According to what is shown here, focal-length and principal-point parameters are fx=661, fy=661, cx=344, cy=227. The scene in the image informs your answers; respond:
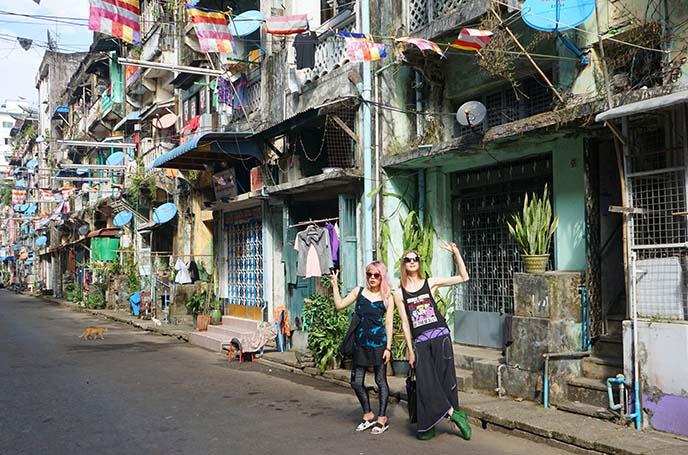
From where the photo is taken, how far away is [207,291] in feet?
63.8

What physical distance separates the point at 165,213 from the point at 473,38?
15.0 meters

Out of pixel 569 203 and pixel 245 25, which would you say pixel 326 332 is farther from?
pixel 245 25

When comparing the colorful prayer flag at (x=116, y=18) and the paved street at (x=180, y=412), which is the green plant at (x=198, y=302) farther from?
the colorful prayer flag at (x=116, y=18)

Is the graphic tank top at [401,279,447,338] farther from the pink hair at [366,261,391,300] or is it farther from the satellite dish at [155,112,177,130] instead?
the satellite dish at [155,112,177,130]

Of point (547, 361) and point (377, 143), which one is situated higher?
point (377, 143)

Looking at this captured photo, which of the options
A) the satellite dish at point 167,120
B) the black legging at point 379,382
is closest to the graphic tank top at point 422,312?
the black legging at point 379,382

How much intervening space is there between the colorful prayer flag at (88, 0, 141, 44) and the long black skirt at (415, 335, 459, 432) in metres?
9.38

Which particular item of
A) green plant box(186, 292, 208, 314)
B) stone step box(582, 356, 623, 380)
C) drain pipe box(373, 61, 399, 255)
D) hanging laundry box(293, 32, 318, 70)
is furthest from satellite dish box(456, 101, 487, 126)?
green plant box(186, 292, 208, 314)

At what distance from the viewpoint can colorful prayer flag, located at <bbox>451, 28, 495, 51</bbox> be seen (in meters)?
8.55

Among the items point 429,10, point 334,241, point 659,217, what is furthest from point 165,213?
point 659,217

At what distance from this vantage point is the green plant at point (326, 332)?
37.0ft

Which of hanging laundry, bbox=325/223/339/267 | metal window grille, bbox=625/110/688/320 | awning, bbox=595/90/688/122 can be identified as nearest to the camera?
awning, bbox=595/90/688/122

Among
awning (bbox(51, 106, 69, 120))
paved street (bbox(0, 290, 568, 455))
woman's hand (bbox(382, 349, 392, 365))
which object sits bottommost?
paved street (bbox(0, 290, 568, 455))

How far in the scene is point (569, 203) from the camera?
29.6 feet
